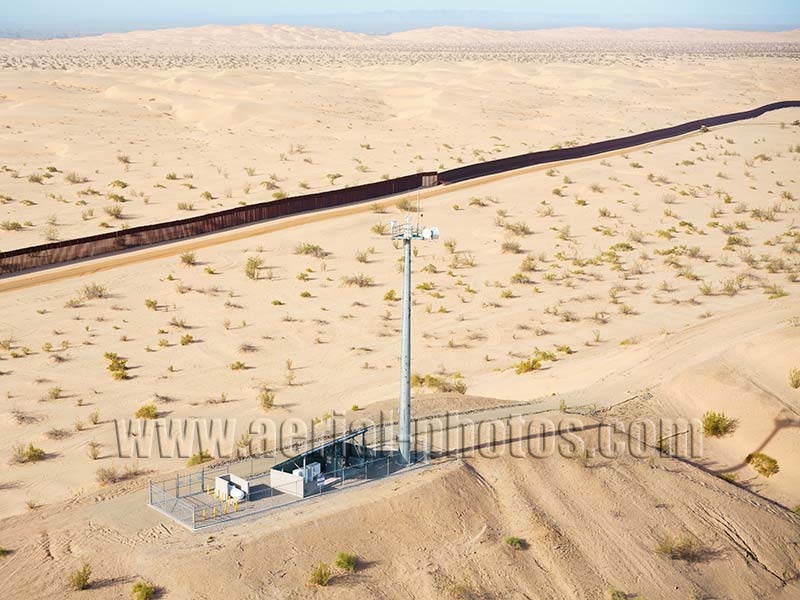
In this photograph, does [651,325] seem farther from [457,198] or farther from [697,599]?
[457,198]

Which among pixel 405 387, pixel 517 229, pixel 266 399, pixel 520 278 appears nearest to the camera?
pixel 405 387

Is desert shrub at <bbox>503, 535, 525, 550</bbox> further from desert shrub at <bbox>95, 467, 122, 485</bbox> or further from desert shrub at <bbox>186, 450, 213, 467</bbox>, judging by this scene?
desert shrub at <bbox>95, 467, 122, 485</bbox>

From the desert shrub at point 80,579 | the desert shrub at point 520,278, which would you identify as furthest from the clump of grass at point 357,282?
the desert shrub at point 80,579

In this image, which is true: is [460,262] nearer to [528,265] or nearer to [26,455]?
[528,265]

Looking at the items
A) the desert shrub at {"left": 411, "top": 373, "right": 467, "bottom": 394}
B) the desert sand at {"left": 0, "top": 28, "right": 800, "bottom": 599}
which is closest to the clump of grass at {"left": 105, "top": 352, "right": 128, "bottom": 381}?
the desert sand at {"left": 0, "top": 28, "right": 800, "bottom": 599}

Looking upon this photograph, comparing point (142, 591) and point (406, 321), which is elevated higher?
point (406, 321)

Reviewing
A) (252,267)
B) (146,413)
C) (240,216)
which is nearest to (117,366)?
(146,413)

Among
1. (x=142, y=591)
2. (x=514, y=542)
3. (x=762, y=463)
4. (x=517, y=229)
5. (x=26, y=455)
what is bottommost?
(x=517, y=229)
